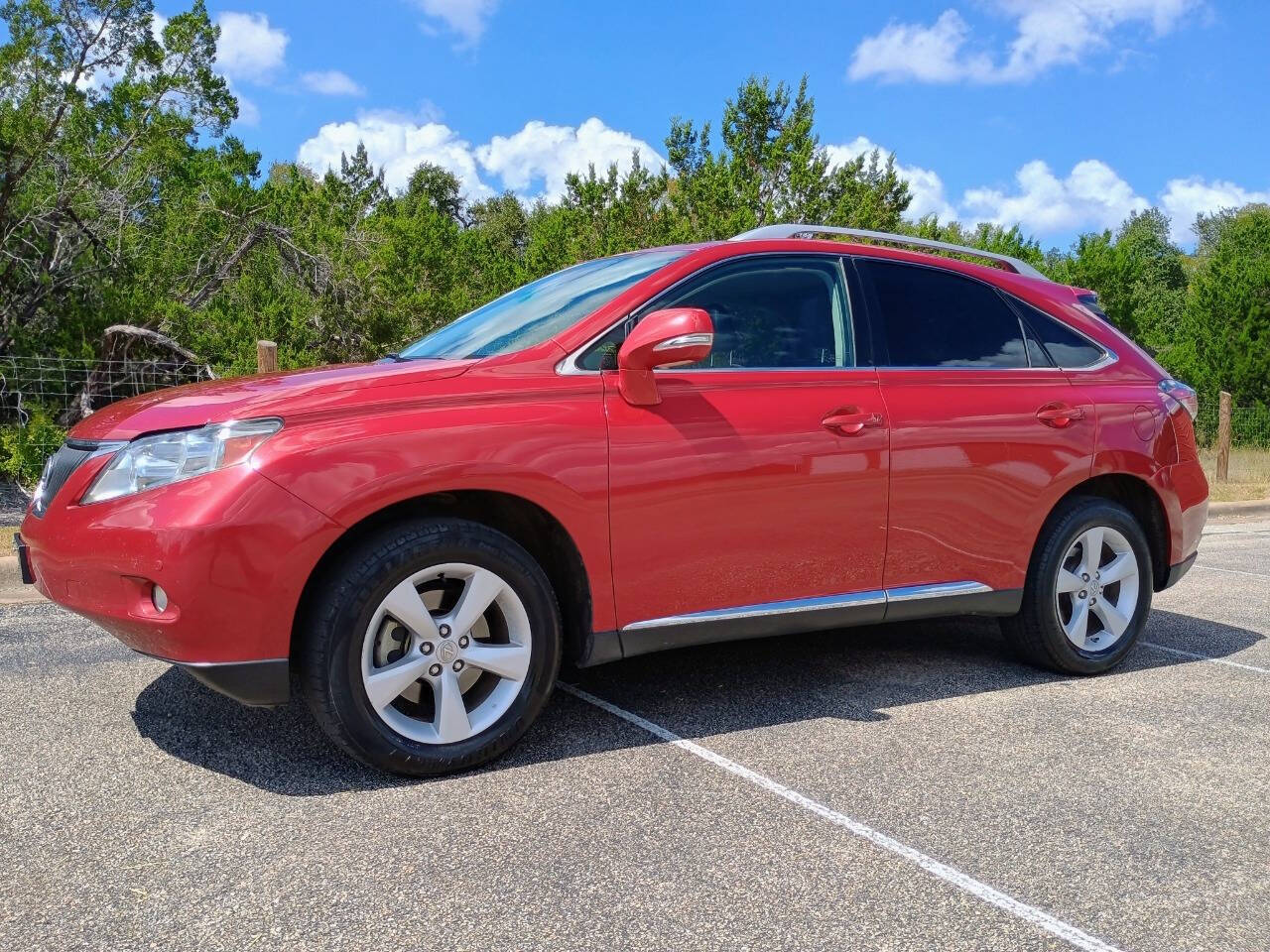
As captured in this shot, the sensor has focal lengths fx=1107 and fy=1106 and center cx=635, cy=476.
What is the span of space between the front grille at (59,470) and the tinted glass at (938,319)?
2861mm

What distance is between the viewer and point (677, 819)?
319cm

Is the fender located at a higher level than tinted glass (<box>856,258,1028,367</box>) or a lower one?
lower

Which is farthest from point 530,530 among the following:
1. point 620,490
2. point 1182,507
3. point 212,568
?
point 1182,507

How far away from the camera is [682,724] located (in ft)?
13.3

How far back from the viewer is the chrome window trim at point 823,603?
3.81 m

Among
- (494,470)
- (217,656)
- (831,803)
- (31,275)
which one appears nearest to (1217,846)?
(831,803)

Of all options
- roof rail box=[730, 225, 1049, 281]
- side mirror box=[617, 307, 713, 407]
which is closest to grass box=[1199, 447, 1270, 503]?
roof rail box=[730, 225, 1049, 281]

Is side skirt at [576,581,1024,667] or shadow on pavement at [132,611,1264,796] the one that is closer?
shadow on pavement at [132,611,1264,796]

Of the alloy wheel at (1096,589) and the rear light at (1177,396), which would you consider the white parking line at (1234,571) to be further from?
the alloy wheel at (1096,589)

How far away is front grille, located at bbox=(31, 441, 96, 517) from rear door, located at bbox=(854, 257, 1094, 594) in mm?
2802

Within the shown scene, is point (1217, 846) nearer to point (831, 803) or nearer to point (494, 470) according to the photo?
point (831, 803)

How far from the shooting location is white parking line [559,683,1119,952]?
8.49 feet

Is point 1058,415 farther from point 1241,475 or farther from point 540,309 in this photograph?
point 1241,475

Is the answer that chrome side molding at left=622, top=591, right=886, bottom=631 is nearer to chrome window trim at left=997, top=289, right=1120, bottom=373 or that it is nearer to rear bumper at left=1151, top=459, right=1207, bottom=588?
chrome window trim at left=997, top=289, right=1120, bottom=373
